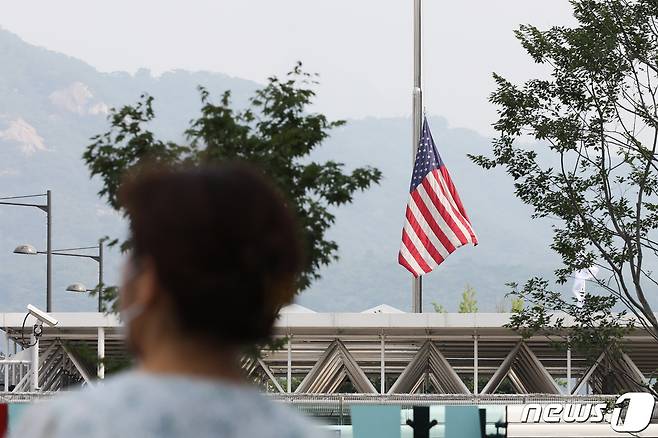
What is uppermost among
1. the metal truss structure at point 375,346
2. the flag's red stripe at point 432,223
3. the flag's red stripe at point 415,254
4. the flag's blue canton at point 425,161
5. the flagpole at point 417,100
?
the flagpole at point 417,100

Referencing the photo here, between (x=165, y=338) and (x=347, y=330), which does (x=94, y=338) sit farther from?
(x=165, y=338)

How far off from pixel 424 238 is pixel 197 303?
2839 cm

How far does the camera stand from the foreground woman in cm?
179

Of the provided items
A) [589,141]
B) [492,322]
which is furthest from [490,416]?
[492,322]

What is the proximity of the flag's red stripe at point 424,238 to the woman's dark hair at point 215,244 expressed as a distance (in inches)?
1112

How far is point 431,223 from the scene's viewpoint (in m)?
30.2

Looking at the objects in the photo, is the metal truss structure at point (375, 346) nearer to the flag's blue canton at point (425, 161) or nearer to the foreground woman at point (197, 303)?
the flag's blue canton at point (425, 161)

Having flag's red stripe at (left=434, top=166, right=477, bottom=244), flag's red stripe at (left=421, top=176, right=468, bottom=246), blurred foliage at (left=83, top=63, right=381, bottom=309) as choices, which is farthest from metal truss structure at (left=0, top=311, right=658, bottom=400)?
blurred foliage at (left=83, top=63, right=381, bottom=309)

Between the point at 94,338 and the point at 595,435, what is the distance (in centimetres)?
2122

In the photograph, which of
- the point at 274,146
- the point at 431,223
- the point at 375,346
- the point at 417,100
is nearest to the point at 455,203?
the point at 431,223

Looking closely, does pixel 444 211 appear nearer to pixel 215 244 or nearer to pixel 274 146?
pixel 274 146

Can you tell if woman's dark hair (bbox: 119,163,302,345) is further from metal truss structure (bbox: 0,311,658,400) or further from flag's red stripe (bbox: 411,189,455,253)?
metal truss structure (bbox: 0,311,658,400)

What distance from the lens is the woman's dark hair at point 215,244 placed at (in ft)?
6.04

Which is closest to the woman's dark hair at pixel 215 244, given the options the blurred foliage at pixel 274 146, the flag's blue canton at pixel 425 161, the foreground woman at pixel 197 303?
the foreground woman at pixel 197 303
